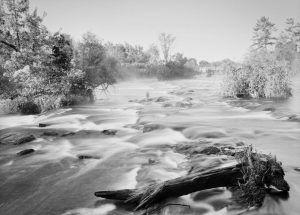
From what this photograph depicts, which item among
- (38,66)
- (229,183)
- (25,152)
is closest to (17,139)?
(25,152)

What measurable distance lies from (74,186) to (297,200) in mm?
4391

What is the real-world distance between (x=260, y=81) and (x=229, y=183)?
57.3 ft

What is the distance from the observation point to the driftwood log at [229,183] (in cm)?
476

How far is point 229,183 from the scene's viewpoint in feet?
16.8

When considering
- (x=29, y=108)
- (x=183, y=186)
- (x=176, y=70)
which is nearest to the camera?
(x=183, y=186)

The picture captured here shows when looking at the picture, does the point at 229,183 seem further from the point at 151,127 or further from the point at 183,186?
the point at 151,127

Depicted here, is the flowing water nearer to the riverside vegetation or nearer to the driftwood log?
the driftwood log

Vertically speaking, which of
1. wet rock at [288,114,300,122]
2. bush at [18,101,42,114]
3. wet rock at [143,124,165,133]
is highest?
bush at [18,101,42,114]

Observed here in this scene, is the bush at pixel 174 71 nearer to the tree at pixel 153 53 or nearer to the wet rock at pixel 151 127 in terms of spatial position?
the tree at pixel 153 53

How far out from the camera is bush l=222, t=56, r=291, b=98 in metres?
20.0

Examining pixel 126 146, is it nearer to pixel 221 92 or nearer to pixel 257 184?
pixel 257 184

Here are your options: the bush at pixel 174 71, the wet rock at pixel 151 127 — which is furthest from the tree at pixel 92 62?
the bush at pixel 174 71

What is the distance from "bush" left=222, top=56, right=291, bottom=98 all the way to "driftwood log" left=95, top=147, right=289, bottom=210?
1646cm

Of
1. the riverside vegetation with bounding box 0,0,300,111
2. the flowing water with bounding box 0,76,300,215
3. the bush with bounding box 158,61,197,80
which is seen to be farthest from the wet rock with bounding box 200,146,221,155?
the bush with bounding box 158,61,197,80
